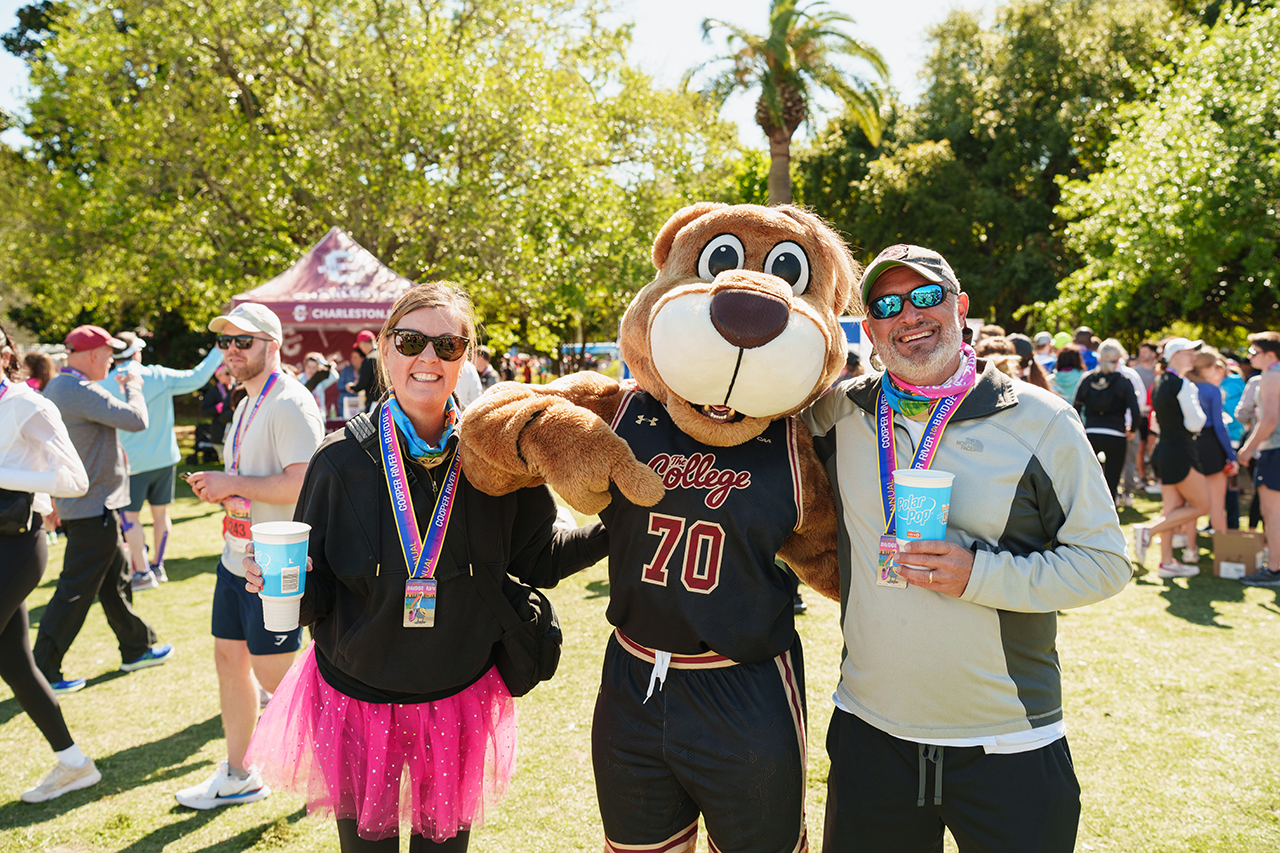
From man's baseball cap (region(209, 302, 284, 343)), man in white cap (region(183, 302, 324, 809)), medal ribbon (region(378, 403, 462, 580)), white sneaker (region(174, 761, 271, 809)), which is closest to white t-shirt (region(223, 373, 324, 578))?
man in white cap (region(183, 302, 324, 809))

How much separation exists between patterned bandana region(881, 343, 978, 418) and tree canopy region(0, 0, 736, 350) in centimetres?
1401

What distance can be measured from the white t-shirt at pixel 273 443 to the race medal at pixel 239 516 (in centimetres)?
2

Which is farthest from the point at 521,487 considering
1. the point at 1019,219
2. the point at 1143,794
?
the point at 1019,219

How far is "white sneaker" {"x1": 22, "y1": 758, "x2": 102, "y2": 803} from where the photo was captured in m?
3.57

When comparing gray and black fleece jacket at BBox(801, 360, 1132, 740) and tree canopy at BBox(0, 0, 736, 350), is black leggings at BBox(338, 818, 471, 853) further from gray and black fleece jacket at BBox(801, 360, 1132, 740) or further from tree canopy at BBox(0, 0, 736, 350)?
tree canopy at BBox(0, 0, 736, 350)

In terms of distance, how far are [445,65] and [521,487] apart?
48.2ft

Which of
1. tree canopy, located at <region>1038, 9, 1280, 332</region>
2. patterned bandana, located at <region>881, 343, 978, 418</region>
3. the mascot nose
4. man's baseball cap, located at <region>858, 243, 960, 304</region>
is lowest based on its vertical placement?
patterned bandana, located at <region>881, 343, 978, 418</region>

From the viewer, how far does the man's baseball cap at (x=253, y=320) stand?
344 cm

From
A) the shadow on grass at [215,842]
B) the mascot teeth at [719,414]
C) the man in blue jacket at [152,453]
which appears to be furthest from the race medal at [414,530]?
the man in blue jacket at [152,453]

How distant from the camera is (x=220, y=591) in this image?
3520 mm

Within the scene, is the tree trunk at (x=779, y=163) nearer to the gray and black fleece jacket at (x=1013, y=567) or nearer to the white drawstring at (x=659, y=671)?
the gray and black fleece jacket at (x=1013, y=567)

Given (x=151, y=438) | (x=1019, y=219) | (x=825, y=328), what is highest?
(x=1019, y=219)

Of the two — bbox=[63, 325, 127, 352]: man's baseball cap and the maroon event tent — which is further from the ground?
the maroon event tent

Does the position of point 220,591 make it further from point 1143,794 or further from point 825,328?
point 1143,794
